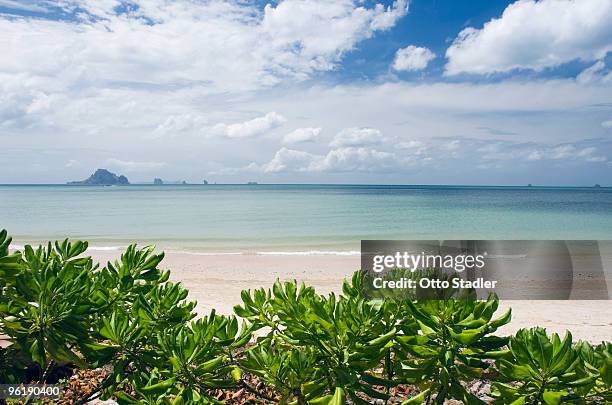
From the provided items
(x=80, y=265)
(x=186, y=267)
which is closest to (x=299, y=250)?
(x=186, y=267)

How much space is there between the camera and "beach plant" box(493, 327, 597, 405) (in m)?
1.56

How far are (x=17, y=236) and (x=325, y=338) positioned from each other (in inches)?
1092

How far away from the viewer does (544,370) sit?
5.23ft

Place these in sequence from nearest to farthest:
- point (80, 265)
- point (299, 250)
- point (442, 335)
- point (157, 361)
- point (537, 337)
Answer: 1. point (537, 337)
2. point (442, 335)
3. point (157, 361)
4. point (80, 265)
5. point (299, 250)

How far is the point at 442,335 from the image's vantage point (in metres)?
1.71

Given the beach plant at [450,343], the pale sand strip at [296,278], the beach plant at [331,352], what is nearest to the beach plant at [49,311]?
the beach plant at [331,352]

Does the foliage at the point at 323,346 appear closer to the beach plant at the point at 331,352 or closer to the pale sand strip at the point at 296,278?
the beach plant at the point at 331,352

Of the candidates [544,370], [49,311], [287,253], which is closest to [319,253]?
[287,253]

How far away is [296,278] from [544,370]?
38.8ft

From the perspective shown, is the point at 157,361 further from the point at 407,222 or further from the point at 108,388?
the point at 407,222

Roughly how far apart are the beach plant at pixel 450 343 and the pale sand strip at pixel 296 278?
4.77 metres

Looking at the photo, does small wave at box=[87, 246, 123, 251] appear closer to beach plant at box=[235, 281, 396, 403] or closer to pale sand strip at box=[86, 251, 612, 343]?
pale sand strip at box=[86, 251, 612, 343]

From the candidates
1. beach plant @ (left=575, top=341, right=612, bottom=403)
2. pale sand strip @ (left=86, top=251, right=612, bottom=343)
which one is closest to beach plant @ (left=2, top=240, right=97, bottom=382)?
beach plant @ (left=575, top=341, right=612, bottom=403)

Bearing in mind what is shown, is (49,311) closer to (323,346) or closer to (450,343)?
(323,346)
